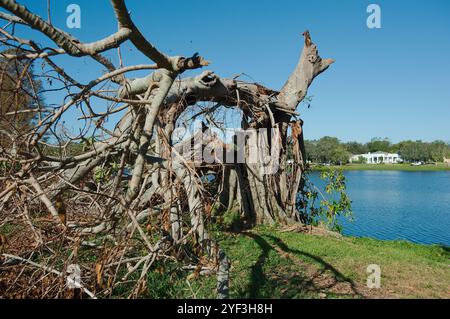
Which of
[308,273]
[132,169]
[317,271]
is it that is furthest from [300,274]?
[132,169]

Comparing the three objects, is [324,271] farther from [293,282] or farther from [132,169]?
[132,169]

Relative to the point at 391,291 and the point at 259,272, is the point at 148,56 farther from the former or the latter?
the point at 391,291

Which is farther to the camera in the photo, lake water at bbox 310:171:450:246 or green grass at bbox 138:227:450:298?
lake water at bbox 310:171:450:246

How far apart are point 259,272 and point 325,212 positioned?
13.3ft

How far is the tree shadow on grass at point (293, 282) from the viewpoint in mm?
3525

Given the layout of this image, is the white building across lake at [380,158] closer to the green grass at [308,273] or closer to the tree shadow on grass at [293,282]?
the green grass at [308,273]

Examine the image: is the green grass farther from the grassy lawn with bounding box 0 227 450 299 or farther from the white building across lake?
the white building across lake

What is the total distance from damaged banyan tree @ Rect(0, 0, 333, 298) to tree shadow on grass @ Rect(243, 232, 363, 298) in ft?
2.47

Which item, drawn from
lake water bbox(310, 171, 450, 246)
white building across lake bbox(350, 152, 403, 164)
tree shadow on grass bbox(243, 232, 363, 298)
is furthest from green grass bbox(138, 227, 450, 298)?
white building across lake bbox(350, 152, 403, 164)

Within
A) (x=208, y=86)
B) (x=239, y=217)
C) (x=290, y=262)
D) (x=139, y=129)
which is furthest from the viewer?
(x=239, y=217)

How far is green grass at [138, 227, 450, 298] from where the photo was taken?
3578 mm
